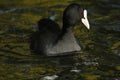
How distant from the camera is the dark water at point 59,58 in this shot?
13.2 m

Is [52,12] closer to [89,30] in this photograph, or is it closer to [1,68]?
[89,30]

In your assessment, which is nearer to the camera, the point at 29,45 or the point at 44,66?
the point at 44,66

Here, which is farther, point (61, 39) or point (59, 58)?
point (61, 39)

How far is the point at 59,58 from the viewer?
14.1 meters

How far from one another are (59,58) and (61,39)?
0.60 m

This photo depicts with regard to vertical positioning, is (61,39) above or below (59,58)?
above

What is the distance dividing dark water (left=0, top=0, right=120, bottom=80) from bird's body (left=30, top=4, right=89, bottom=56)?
24cm

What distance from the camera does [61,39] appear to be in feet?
47.5

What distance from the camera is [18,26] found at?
15.7 meters

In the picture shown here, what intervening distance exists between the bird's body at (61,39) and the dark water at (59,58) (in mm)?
240

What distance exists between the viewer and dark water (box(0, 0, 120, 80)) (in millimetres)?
13242

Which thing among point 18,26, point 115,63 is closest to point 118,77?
point 115,63

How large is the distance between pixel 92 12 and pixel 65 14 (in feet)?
8.28

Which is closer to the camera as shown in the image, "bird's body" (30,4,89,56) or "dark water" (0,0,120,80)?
"dark water" (0,0,120,80)
